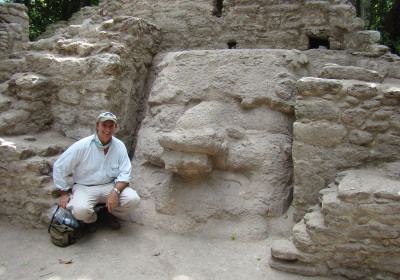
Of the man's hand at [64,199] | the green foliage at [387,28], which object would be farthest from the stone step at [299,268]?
the green foliage at [387,28]

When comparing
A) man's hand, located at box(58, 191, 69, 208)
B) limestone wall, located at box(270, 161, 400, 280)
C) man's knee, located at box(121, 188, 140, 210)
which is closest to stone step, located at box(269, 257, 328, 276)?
limestone wall, located at box(270, 161, 400, 280)

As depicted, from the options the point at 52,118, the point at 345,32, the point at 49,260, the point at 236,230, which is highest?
the point at 345,32

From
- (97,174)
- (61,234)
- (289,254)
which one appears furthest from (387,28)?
(61,234)

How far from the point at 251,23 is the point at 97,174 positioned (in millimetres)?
2627

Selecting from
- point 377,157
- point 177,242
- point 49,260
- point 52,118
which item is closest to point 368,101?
point 377,157

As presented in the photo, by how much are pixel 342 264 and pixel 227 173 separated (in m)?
1.29

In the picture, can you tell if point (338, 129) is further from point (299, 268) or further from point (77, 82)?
point (77, 82)

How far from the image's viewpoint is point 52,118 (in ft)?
13.1

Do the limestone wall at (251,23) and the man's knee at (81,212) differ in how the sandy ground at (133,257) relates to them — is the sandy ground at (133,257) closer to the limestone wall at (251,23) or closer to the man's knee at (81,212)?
the man's knee at (81,212)

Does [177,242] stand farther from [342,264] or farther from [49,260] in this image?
Answer: [342,264]

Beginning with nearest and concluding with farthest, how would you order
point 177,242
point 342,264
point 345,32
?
point 342,264, point 177,242, point 345,32

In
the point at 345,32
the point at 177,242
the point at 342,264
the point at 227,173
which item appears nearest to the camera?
the point at 342,264

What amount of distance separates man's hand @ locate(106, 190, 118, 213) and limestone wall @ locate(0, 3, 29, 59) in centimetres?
556

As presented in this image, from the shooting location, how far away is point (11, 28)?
7297 mm
